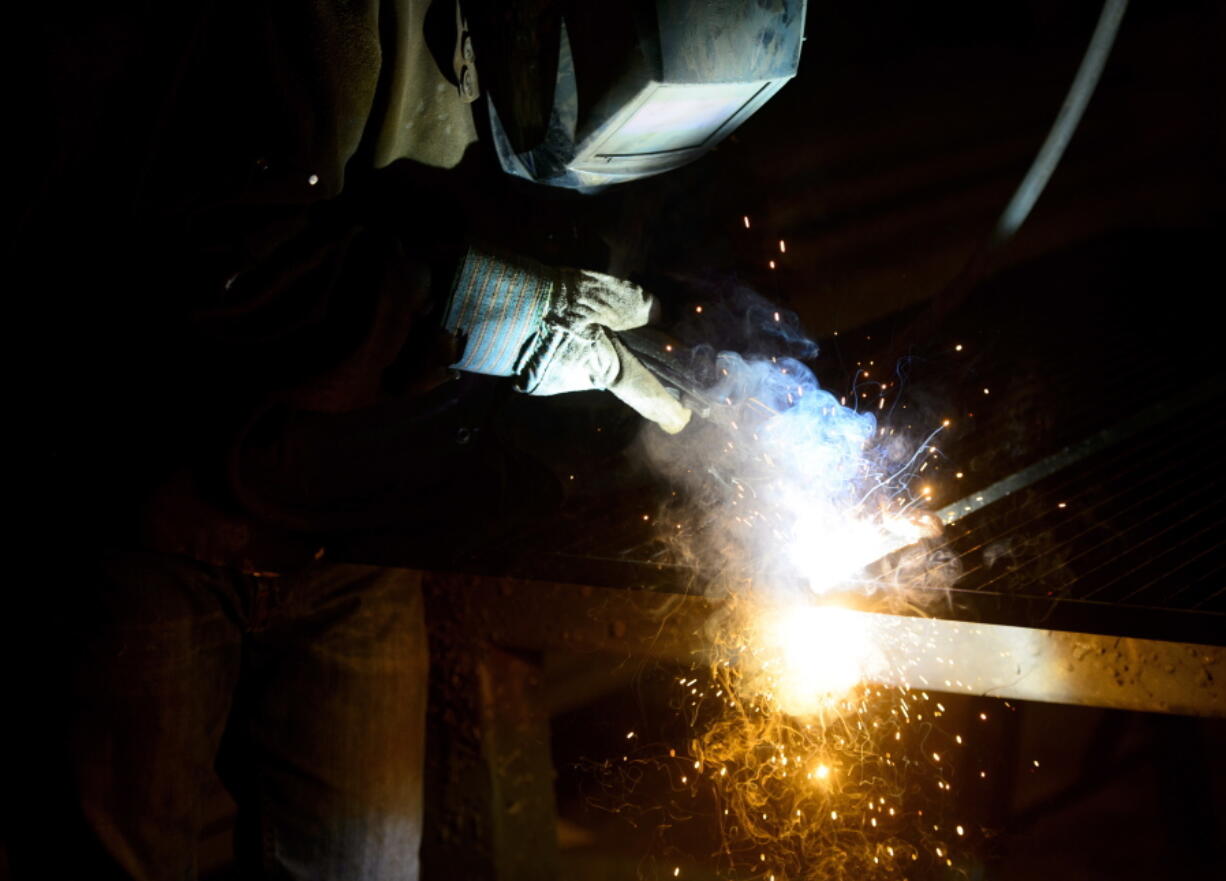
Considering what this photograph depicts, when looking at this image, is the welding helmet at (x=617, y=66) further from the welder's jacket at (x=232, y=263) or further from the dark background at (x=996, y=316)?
the dark background at (x=996, y=316)

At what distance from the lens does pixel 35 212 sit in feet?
4.97

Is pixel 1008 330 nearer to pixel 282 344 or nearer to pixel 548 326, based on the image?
pixel 548 326

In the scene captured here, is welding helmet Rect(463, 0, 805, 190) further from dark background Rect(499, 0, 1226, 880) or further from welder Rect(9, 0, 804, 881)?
dark background Rect(499, 0, 1226, 880)

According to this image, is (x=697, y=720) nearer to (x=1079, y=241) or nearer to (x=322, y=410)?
(x=322, y=410)

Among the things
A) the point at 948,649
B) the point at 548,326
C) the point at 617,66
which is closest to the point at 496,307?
the point at 548,326

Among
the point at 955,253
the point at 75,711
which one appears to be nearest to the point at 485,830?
the point at 75,711

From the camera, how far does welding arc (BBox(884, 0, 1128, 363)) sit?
250 cm

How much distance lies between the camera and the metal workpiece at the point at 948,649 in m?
1.92

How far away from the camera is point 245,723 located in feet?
6.57

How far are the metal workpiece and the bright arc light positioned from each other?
1 centimetres

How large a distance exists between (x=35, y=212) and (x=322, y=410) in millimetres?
646

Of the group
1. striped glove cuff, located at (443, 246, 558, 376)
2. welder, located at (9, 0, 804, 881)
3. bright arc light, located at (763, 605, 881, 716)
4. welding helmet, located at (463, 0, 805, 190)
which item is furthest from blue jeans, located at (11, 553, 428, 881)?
welding helmet, located at (463, 0, 805, 190)

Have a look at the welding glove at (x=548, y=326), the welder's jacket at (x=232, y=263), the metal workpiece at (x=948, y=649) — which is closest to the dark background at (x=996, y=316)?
the metal workpiece at (x=948, y=649)

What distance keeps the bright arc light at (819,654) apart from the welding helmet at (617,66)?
1.32 meters
